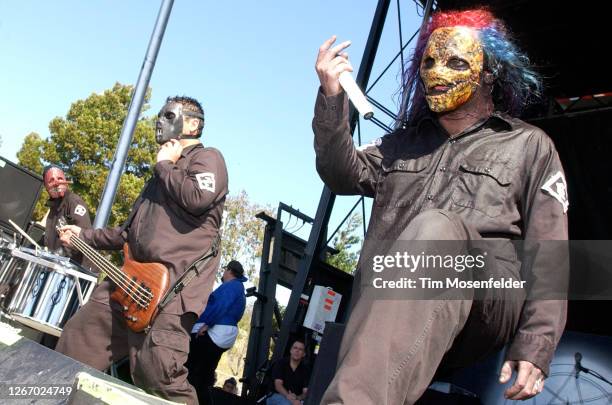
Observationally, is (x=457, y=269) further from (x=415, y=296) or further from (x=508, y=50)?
(x=508, y=50)

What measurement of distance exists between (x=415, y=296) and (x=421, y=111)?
1185 mm

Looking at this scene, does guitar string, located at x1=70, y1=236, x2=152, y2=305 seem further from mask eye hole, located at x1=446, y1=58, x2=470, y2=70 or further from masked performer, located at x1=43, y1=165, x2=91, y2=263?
masked performer, located at x1=43, y1=165, x2=91, y2=263

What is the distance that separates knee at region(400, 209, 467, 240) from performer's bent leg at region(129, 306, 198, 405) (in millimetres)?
1952

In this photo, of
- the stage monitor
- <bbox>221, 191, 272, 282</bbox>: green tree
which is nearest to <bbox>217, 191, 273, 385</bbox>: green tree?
<bbox>221, 191, 272, 282</bbox>: green tree

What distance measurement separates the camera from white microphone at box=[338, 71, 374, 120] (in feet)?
6.35

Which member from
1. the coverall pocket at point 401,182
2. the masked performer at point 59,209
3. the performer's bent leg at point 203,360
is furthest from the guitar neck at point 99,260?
the performer's bent leg at point 203,360

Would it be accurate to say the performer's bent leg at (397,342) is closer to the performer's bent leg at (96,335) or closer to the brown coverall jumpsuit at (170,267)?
the brown coverall jumpsuit at (170,267)

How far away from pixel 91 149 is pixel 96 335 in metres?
20.5

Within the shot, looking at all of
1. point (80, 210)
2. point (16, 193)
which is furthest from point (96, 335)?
point (16, 193)

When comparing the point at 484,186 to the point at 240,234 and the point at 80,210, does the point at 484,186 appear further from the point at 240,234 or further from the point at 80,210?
the point at 240,234

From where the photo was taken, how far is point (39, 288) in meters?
3.94

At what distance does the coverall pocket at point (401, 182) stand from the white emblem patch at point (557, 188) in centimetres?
43

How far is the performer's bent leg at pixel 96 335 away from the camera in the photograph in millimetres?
3529

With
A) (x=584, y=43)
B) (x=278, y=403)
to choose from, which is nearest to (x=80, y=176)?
(x=278, y=403)
